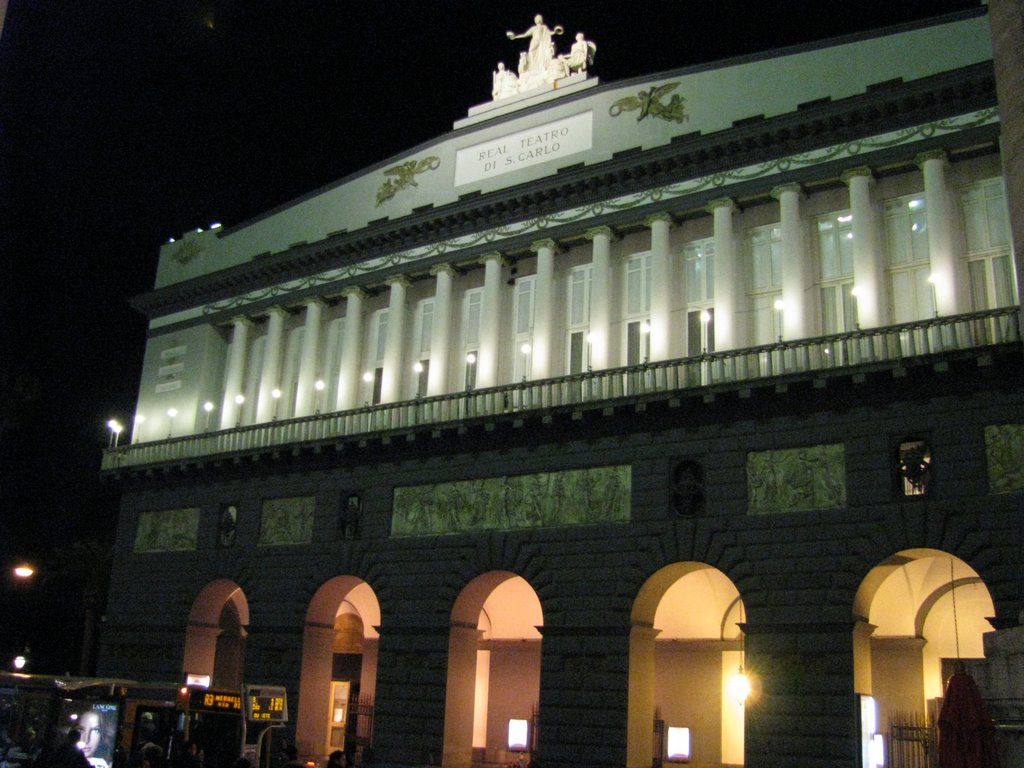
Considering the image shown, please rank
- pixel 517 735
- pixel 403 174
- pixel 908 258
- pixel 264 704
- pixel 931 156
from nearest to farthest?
pixel 264 704 < pixel 931 156 < pixel 908 258 < pixel 517 735 < pixel 403 174

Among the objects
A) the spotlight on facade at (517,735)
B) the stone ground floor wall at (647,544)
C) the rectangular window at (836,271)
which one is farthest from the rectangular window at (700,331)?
the spotlight on facade at (517,735)

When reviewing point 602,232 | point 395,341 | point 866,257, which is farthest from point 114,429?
point 866,257

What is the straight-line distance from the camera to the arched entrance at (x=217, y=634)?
34.4m

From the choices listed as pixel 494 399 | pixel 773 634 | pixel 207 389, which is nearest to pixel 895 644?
pixel 773 634

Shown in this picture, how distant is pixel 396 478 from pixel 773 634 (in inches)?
462

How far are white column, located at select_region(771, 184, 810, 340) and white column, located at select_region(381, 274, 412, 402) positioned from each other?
11.8m

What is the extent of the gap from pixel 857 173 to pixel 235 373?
2100 centimetres

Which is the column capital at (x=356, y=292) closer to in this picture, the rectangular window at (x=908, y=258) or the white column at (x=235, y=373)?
the white column at (x=235, y=373)

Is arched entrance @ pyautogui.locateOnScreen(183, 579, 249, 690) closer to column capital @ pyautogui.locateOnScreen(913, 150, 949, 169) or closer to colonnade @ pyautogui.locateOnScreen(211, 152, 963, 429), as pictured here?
colonnade @ pyautogui.locateOnScreen(211, 152, 963, 429)

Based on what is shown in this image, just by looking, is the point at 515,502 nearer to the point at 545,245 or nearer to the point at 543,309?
the point at 543,309

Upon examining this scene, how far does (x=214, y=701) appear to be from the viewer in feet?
68.8

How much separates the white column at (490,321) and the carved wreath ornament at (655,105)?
17.9ft

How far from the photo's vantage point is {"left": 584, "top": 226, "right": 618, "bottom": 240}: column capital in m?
29.8

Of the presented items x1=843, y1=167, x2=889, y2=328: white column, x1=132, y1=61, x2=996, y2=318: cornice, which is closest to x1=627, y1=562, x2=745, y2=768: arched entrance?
x1=843, y1=167, x2=889, y2=328: white column
